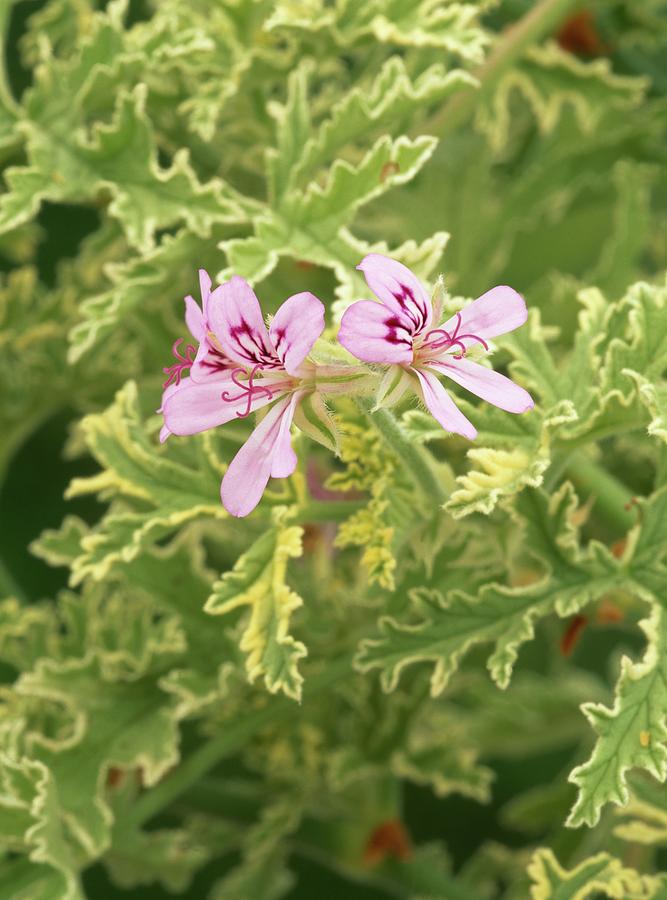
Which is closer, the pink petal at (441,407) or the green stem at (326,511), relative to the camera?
the pink petal at (441,407)

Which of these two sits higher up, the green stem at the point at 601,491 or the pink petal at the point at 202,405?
the pink petal at the point at 202,405

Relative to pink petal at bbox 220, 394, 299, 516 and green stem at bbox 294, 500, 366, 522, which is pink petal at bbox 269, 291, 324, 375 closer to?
pink petal at bbox 220, 394, 299, 516

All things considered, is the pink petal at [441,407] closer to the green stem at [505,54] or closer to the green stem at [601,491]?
the green stem at [601,491]

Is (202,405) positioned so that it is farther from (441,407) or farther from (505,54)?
(505,54)

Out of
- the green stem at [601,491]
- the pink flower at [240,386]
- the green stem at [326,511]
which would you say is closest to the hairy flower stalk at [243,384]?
the pink flower at [240,386]

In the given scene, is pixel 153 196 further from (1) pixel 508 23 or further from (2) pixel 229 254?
(1) pixel 508 23

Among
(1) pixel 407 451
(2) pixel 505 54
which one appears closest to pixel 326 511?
(1) pixel 407 451

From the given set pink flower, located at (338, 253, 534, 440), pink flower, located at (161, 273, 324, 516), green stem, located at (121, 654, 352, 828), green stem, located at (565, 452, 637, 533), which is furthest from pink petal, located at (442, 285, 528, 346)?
green stem, located at (121, 654, 352, 828)

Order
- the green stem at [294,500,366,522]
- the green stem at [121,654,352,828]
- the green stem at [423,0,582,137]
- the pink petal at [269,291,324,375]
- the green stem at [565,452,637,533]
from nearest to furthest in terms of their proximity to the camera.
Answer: the pink petal at [269,291,324,375], the green stem at [294,500,366,522], the green stem at [565,452,637,533], the green stem at [121,654,352,828], the green stem at [423,0,582,137]
